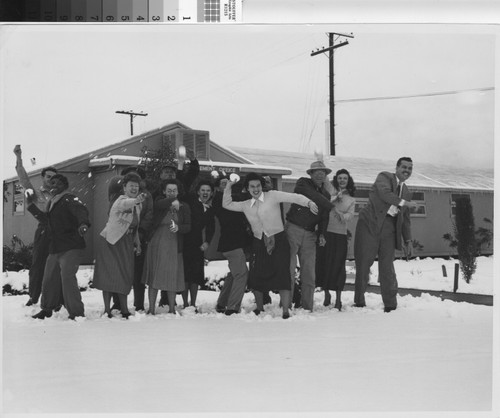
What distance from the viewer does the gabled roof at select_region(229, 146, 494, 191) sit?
4.24 metres

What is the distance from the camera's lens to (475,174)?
4254 mm

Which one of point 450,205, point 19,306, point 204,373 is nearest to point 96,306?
point 19,306

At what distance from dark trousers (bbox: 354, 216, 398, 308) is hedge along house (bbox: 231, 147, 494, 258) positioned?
0.07 meters

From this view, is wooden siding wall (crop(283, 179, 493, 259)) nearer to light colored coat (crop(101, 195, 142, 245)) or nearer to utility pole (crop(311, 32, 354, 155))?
utility pole (crop(311, 32, 354, 155))

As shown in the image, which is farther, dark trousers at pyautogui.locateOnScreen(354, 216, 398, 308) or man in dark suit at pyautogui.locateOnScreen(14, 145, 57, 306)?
dark trousers at pyautogui.locateOnScreen(354, 216, 398, 308)

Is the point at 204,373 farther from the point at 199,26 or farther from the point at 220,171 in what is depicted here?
the point at 199,26

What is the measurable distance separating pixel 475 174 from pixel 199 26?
1.91 meters

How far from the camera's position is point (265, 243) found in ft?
14.2

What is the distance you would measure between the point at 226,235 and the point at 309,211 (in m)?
0.54

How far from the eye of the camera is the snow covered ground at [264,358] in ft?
13.1

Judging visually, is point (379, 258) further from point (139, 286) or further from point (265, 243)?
point (139, 286)

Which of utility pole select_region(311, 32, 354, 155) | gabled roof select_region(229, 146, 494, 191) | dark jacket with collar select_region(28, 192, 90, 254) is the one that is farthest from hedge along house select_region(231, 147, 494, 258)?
dark jacket with collar select_region(28, 192, 90, 254)

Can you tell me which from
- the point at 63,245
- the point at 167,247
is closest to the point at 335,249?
the point at 167,247

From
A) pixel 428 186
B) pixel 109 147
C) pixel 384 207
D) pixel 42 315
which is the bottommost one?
pixel 42 315
